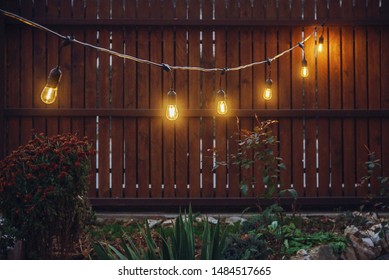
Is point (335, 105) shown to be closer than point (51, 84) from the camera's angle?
No

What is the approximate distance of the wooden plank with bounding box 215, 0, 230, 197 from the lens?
19.8ft

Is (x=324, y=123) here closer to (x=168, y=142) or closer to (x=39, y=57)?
(x=168, y=142)

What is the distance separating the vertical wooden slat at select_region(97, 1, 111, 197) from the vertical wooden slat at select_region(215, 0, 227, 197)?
136cm

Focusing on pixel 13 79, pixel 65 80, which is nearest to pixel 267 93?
pixel 65 80

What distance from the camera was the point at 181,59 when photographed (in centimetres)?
608

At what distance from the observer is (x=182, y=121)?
19.8 ft

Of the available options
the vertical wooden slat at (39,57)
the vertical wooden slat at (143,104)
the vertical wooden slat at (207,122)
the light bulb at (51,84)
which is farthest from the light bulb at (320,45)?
the light bulb at (51,84)

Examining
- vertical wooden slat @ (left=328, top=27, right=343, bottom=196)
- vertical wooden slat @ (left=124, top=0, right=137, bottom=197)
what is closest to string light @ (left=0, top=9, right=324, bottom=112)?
vertical wooden slat @ (left=328, top=27, right=343, bottom=196)

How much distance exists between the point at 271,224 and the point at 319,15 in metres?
3.08

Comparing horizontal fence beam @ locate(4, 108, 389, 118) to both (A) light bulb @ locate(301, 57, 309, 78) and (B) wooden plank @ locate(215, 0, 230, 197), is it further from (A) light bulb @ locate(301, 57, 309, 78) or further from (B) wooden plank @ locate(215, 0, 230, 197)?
(A) light bulb @ locate(301, 57, 309, 78)

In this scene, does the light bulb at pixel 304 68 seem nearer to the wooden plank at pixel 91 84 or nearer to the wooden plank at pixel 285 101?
the wooden plank at pixel 285 101

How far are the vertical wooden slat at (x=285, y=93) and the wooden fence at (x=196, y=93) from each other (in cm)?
1

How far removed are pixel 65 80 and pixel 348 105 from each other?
3586 mm

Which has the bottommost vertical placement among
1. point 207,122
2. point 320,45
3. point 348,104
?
point 207,122
